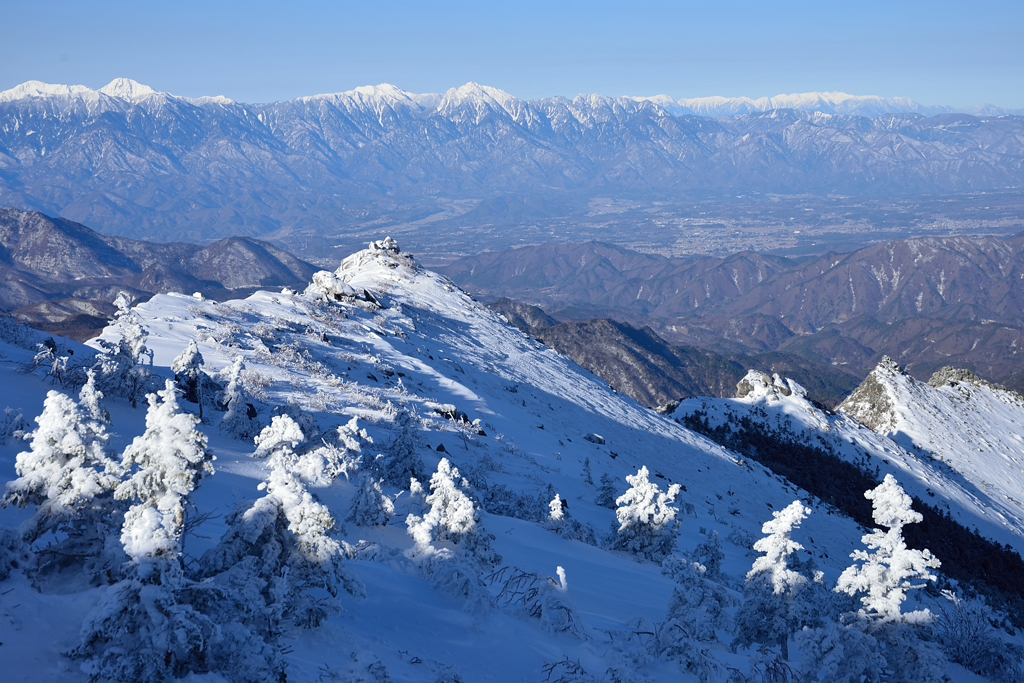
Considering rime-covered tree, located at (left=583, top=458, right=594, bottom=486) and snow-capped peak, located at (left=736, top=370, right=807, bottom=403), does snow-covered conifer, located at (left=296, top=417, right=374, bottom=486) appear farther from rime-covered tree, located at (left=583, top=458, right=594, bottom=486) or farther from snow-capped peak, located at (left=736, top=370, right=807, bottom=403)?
snow-capped peak, located at (left=736, top=370, right=807, bottom=403)

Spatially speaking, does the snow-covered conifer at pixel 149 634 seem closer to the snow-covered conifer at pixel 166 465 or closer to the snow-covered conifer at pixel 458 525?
the snow-covered conifer at pixel 166 465

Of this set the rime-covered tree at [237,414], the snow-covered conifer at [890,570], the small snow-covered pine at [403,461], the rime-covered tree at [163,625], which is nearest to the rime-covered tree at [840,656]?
the snow-covered conifer at [890,570]

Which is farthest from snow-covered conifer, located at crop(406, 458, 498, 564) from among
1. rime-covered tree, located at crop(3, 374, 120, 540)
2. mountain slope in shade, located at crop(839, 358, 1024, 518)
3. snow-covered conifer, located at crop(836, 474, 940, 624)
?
mountain slope in shade, located at crop(839, 358, 1024, 518)

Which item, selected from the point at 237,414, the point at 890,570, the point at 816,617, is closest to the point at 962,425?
the point at 816,617

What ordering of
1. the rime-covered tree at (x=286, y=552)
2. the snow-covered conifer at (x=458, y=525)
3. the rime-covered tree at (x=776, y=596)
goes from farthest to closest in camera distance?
the snow-covered conifer at (x=458, y=525), the rime-covered tree at (x=776, y=596), the rime-covered tree at (x=286, y=552)

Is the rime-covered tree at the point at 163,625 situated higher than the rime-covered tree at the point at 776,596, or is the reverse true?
the rime-covered tree at the point at 163,625

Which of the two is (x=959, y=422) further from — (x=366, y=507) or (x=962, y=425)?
(x=366, y=507)

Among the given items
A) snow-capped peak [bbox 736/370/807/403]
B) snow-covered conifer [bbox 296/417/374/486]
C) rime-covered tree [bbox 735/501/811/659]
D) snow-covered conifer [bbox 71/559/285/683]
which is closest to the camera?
snow-covered conifer [bbox 71/559/285/683]
